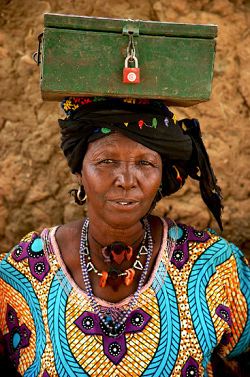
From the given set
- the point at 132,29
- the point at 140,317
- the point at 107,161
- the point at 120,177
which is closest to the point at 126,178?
the point at 120,177

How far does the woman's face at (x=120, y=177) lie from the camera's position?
1761 millimetres

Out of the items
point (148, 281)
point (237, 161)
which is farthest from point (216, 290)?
point (237, 161)

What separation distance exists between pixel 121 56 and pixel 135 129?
356mm

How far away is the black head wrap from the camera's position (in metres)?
1.74

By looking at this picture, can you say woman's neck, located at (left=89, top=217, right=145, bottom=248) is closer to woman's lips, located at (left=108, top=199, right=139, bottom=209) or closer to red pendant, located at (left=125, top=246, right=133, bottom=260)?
red pendant, located at (left=125, top=246, right=133, bottom=260)

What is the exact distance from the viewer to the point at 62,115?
2758mm

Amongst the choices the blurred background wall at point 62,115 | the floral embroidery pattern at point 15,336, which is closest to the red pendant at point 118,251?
the floral embroidery pattern at point 15,336

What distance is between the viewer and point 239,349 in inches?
84.4

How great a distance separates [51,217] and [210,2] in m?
1.95

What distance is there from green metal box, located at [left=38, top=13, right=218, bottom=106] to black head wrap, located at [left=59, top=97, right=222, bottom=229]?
206 mm

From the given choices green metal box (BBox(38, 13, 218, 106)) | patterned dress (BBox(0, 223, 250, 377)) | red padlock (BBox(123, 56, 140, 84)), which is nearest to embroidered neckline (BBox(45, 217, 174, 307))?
patterned dress (BBox(0, 223, 250, 377))

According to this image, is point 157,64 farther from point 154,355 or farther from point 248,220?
point 248,220

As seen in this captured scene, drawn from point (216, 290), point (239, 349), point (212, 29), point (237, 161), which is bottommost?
point (239, 349)

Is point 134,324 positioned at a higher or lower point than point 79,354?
higher
